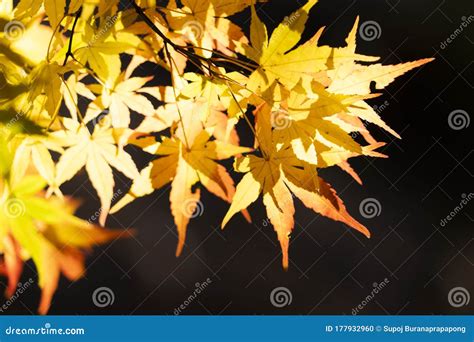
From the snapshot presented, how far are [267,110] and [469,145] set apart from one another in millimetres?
924

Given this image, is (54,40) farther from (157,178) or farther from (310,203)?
(310,203)

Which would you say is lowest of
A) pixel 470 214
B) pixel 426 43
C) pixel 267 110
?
pixel 267 110

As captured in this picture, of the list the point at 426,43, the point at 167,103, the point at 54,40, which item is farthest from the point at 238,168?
the point at 426,43

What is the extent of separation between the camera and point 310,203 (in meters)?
0.69
